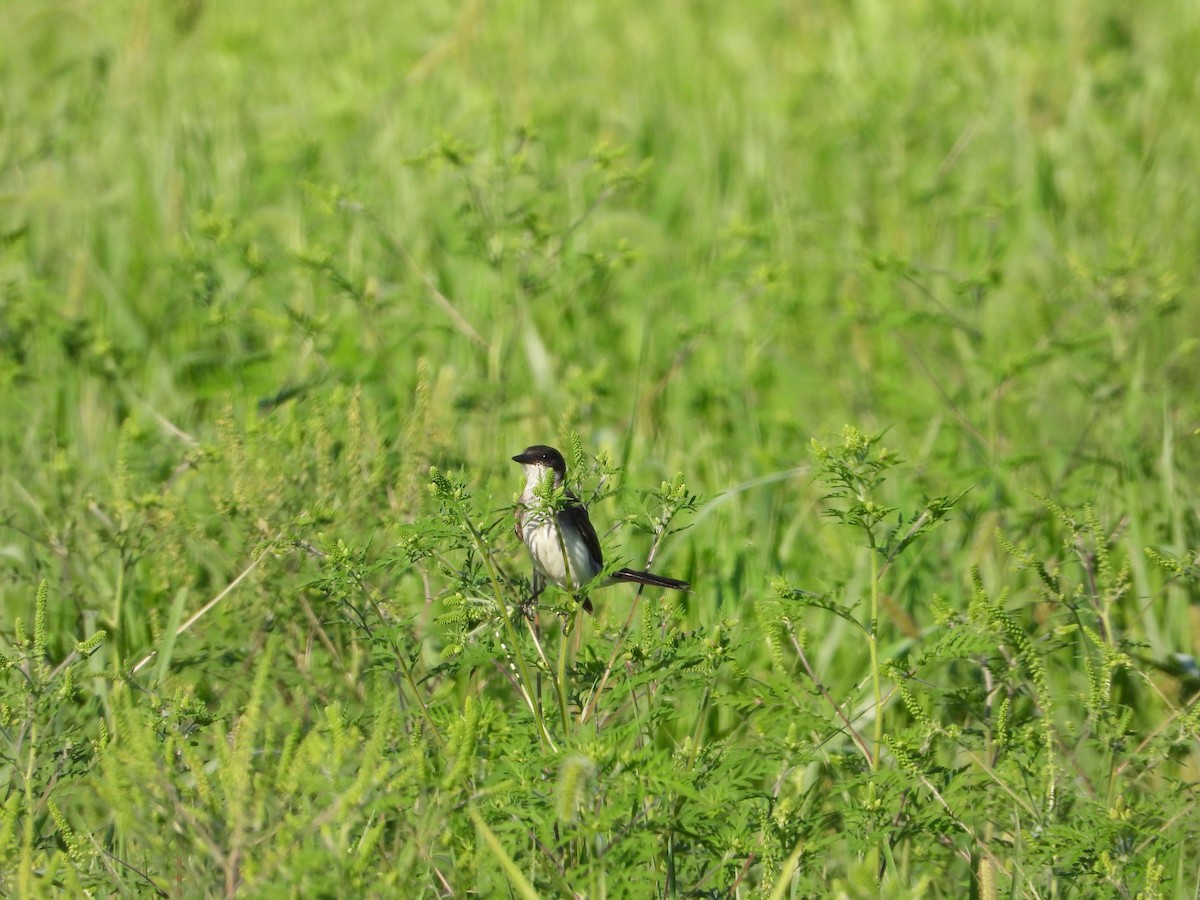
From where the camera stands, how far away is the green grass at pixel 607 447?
274 cm

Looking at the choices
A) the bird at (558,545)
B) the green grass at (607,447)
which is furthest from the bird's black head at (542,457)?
the green grass at (607,447)

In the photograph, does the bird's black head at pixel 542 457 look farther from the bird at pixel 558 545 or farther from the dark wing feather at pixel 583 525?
the dark wing feather at pixel 583 525

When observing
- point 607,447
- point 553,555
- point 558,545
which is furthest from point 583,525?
point 607,447

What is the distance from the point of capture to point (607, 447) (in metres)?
2.99

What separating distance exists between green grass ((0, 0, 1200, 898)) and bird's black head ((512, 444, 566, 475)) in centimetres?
22

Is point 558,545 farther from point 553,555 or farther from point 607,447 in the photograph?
point 607,447

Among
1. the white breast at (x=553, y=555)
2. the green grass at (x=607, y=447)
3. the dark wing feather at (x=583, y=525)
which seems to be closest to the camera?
the green grass at (x=607, y=447)

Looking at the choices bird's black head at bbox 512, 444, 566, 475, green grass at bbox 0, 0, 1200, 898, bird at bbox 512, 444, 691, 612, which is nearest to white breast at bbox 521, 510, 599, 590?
bird at bbox 512, 444, 691, 612

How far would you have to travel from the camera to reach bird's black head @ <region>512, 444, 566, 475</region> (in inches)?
156

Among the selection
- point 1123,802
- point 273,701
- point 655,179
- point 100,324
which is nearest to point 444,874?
point 273,701

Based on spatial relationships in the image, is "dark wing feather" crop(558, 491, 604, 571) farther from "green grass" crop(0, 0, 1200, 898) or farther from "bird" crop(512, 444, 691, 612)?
"green grass" crop(0, 0, 1200, 898)

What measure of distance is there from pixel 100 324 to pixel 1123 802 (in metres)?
4.63

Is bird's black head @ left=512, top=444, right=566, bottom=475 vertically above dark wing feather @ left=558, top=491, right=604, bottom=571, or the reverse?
bird's black head @ left=512, top=444, right=566, bottom=475

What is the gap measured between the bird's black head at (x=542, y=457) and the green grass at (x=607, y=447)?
0.22 meters
